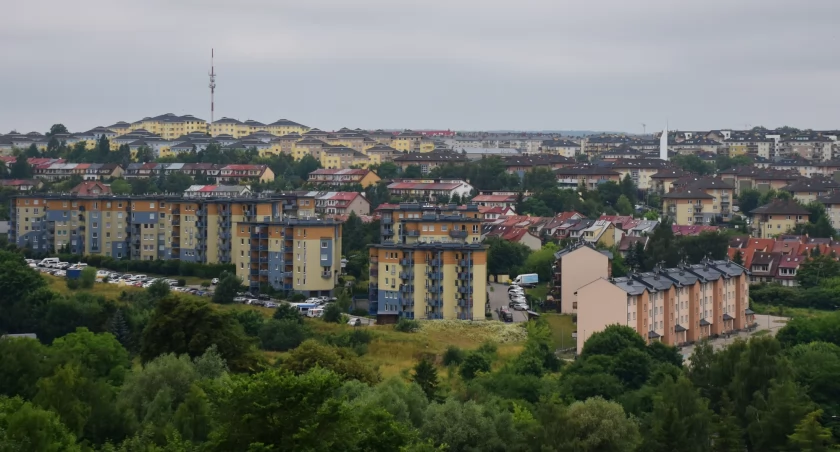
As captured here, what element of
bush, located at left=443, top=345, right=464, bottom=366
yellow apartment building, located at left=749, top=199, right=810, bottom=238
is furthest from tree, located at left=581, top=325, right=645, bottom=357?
yellow apartment building, located at left=749, top=199, right=810, bottom=238

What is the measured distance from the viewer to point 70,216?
26562 mm

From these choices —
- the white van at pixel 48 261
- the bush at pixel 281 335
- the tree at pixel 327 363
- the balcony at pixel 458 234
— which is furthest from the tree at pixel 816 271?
the white van at pixel 48 261

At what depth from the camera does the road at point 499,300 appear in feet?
68.9

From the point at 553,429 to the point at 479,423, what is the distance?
0.64 m

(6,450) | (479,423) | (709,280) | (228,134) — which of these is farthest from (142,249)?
(228,134)

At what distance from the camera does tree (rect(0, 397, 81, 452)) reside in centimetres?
957

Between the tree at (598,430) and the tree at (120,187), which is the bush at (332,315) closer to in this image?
the tree at (598,430)

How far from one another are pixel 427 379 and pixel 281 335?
4642mm

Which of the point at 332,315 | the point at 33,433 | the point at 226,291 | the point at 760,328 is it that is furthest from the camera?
the point at 226,291

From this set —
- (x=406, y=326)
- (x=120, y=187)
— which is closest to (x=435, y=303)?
(x=406, y=326)

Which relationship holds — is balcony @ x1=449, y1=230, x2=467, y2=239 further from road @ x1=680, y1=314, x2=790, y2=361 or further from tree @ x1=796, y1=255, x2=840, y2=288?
tree @ x1=796, y1=255, x2=840, y2=288

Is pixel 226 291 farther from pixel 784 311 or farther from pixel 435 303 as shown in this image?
pixel 784 311

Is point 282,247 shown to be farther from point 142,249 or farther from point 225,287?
point 142,249

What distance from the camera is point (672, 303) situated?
64.5 ft
